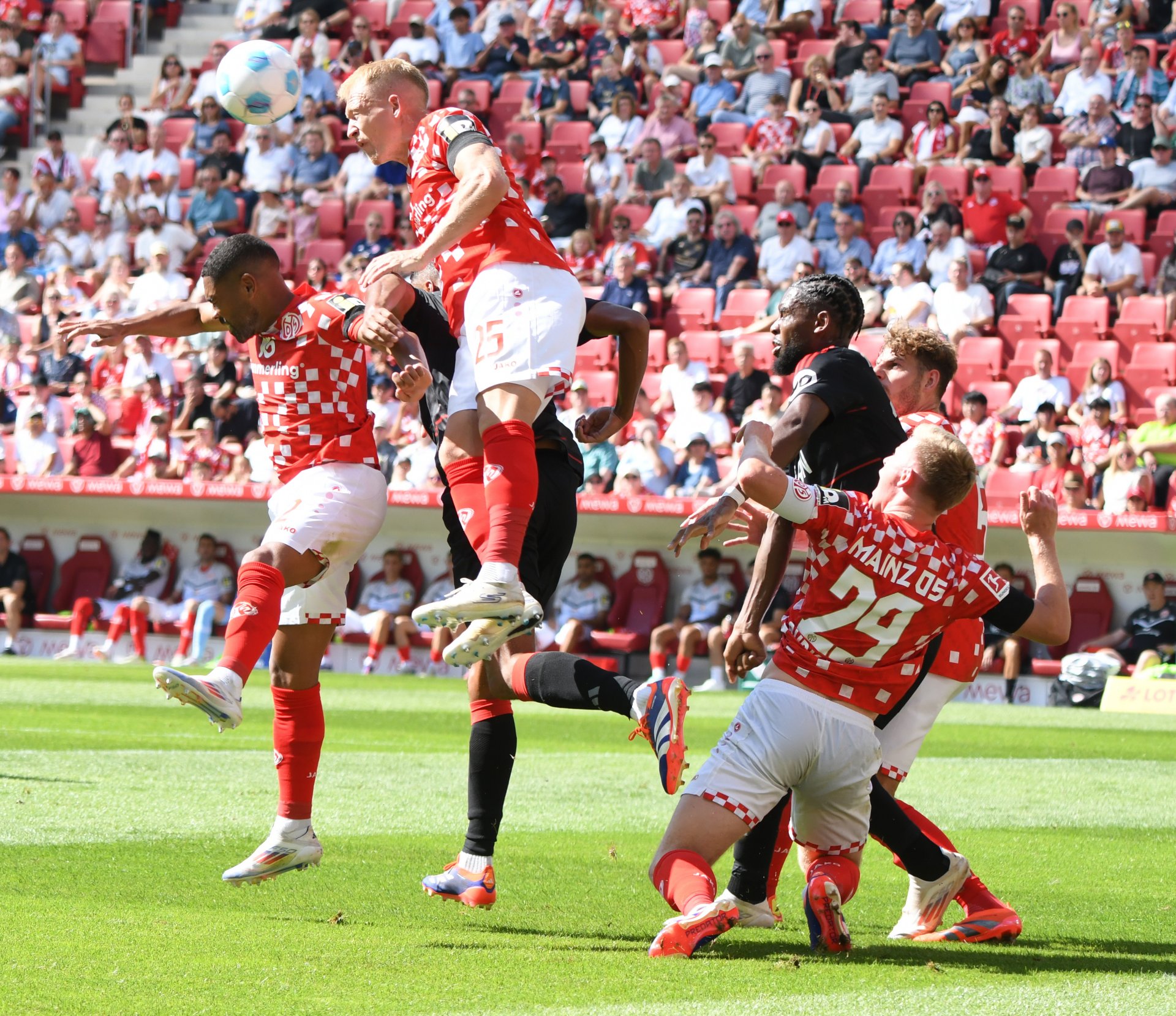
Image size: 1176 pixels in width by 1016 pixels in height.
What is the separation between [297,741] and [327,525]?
741mm

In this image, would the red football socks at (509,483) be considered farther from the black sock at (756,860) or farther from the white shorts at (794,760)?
the black sock at (756,860)

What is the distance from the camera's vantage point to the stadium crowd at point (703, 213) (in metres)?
16.9

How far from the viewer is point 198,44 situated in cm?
2666

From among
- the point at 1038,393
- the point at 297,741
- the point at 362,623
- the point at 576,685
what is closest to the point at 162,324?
the point at 297,741

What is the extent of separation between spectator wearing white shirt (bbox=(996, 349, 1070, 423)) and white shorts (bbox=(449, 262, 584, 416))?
12.0 meters

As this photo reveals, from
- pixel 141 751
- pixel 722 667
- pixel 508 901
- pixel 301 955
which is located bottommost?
pixel 722 667

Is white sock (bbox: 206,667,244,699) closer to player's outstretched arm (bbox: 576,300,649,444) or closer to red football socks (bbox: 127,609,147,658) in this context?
player's outstretched arm (bbox: 576,300,649,444)

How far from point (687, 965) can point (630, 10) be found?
2044 cm

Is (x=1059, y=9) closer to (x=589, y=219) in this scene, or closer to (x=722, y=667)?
(x=589, y=219)

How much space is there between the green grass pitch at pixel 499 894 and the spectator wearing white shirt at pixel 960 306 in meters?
7.50

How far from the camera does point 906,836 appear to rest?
15.4ft

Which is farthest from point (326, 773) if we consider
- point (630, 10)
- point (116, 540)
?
point (630, 10)

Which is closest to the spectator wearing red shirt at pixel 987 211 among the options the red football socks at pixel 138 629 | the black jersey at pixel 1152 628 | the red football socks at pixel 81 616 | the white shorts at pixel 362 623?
the black jersey at pixel 1152 628

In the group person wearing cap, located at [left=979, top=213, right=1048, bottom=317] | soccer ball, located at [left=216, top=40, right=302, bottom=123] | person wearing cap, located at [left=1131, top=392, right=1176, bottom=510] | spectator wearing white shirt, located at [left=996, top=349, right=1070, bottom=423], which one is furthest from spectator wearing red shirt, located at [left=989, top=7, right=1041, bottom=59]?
soccer ball, located at [left=216, top=40, right=302, bottom=123]
